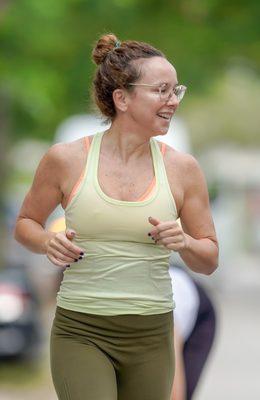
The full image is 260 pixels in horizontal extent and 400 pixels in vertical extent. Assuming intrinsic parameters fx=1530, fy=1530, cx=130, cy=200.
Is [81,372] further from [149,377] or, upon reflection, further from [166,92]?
[166,92]

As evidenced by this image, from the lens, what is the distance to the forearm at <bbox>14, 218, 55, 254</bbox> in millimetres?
4711

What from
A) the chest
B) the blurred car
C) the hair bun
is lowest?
the blurred car

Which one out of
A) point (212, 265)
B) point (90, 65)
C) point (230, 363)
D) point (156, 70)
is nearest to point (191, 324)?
point (212, 265)

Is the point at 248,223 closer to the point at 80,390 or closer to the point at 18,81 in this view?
the point at 18,81

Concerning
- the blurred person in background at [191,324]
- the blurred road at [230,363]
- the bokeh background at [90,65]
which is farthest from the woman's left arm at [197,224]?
the bokeh background at [90,65]

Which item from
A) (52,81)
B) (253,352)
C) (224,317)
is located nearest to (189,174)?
(253,352)

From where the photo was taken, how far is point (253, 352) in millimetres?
17062

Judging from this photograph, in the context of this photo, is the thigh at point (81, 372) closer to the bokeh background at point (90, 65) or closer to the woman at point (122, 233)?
the woman at point (122, 233)

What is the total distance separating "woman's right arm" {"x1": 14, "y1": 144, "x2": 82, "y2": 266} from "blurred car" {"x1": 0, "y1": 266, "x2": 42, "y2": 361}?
8.79m

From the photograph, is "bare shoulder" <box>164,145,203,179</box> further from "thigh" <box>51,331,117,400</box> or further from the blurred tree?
the blurred tree

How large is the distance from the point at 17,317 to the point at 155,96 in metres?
9.20

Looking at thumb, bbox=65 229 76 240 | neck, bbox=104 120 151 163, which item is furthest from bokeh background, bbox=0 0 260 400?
thumb, bbox=65 229 76 240

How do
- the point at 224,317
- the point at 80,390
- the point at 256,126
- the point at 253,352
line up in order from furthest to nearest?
the point at 256,126 → the point at 224,317 → the point at 253,352 → the point at 80,390

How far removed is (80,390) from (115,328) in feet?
0.71
